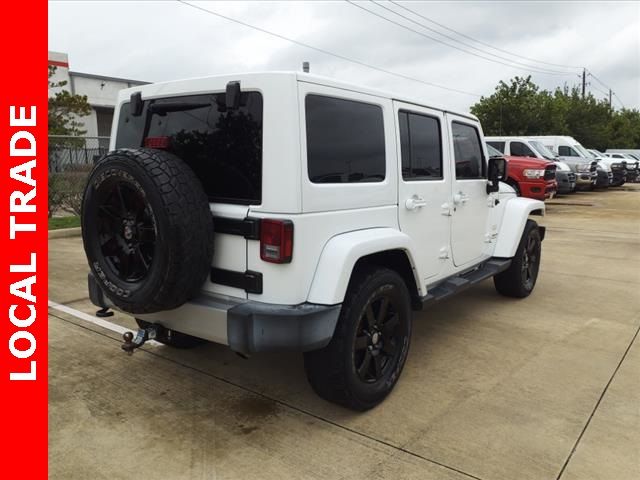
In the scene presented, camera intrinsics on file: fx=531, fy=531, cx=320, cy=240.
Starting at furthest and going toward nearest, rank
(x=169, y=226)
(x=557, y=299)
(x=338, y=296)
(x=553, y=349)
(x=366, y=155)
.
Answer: (x=557, y=299) < (x=553, y=349) < (x=366, y=155) < (x=338, y=296) < (x=169, y=226)

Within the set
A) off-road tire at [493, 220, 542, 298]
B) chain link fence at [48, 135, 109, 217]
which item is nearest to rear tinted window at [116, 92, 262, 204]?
off-road tire at [493, 220, 542, 298]

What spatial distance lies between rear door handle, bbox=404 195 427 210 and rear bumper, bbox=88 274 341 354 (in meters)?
1.06

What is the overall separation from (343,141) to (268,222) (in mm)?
Result: 719

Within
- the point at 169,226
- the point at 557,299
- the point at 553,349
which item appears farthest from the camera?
the point at 557,299

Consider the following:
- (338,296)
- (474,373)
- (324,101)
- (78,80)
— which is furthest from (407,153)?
(78,80)

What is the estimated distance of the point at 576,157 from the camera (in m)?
20.6

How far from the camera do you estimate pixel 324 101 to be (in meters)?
2.97

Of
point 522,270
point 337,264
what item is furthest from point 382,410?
point 522,270

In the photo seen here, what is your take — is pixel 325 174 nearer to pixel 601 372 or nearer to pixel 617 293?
pixel 601 372

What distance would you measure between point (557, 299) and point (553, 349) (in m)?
1.70

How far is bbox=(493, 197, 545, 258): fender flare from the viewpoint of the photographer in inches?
205

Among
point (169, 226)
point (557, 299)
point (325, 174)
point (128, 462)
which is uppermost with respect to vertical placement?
point (325, 174)

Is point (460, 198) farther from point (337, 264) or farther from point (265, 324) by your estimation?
point (265, 324)

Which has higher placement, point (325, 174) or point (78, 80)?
point (78, 80)
